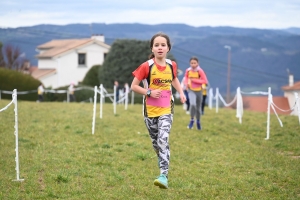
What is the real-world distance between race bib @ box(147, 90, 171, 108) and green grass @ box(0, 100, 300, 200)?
4.41 feet

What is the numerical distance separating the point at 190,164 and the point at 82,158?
2.16 meters

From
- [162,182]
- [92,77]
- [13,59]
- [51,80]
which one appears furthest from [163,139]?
[13,59]

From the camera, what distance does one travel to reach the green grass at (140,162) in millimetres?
10078

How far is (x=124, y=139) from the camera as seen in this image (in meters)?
16.8

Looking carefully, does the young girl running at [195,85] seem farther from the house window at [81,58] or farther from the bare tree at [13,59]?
the bare tree at [13,59]

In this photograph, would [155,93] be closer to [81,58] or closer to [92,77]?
[92,77]

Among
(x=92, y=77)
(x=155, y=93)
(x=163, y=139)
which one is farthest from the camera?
(x=92, y=77)

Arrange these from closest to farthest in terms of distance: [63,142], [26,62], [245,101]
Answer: [63,142] < [26,62] < [245,101]

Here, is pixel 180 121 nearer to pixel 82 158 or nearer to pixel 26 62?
pixel 82 158

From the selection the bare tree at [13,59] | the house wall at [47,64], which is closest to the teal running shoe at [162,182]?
the house wall at [47,64]

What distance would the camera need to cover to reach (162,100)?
9.95 metres

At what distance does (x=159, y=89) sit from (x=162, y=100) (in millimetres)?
175

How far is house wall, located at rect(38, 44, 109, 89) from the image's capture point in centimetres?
8556

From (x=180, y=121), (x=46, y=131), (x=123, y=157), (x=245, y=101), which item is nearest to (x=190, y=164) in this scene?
(x=123, y=157)
